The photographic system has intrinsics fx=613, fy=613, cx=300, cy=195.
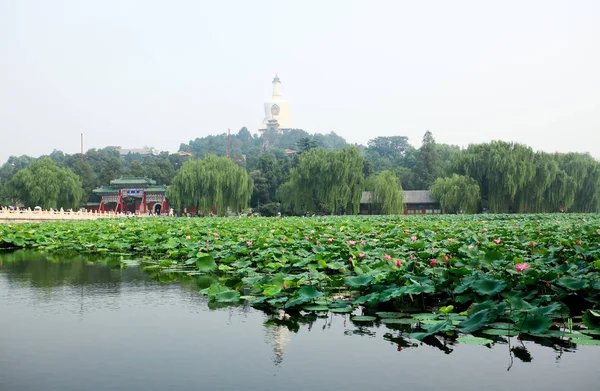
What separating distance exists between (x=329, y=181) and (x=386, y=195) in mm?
3186

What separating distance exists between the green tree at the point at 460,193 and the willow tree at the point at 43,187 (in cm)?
2176

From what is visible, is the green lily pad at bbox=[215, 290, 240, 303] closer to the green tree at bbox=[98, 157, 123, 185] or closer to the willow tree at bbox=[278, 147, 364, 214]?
the willow tree at bbox=[278, 147, 364, 214]

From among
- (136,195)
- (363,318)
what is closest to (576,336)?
(363,318)

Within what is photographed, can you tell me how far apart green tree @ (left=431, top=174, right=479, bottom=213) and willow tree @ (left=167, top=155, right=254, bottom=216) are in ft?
35.3

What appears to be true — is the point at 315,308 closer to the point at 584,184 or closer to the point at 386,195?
the point at 386,195

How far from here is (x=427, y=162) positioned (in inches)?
1912

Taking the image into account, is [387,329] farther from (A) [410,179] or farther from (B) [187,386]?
(A) [410,179]

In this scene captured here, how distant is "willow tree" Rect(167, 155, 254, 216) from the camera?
3309 centimetres

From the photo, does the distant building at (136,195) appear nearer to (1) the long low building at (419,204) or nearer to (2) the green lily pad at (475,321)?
(1) the long low building at (419,204)

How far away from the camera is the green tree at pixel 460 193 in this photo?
30.4 meters

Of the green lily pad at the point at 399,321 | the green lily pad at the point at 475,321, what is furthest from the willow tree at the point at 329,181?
the green lily pad at the point at 475,321

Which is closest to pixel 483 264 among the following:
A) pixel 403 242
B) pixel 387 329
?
pixel 387 329

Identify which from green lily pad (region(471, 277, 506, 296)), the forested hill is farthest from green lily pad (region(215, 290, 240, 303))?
the forested hill

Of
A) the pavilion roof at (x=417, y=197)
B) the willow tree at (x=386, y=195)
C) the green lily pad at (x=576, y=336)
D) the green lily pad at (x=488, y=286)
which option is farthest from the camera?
the pavilion roof at (x=417, y=197)
